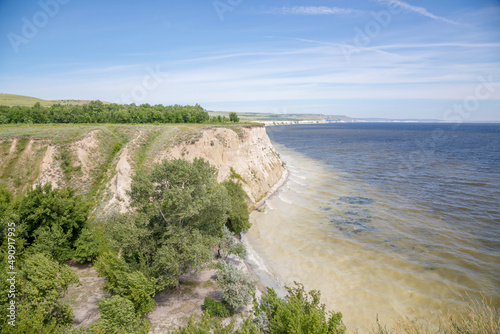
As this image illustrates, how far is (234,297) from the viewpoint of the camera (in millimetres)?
19156

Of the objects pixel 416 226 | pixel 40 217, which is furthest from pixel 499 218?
pixel 40 217

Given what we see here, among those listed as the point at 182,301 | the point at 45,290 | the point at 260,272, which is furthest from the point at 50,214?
the point at 260,272

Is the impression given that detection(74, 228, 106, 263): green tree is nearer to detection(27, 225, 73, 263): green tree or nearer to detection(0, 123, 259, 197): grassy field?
detection(27, 225, 73, 263): green tree

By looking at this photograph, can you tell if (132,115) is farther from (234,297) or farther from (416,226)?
(416,226)

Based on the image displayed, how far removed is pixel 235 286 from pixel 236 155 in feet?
97.1

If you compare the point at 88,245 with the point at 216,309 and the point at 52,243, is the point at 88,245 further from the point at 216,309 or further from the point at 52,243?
the point at 216,309

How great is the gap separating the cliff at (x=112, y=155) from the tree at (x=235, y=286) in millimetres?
18556

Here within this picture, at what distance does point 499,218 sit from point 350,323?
32970 millimetres

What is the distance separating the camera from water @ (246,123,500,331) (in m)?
22.1

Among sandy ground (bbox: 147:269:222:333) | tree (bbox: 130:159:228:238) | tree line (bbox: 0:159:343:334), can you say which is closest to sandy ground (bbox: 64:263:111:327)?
tree line (bbox: 0:159:343:334)

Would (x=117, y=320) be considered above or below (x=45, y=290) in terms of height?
below

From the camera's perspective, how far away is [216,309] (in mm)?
18812

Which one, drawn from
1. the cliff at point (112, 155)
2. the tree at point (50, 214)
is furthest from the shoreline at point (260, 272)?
the tree at point (50, 214)

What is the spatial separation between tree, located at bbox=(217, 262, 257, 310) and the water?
5.71m
